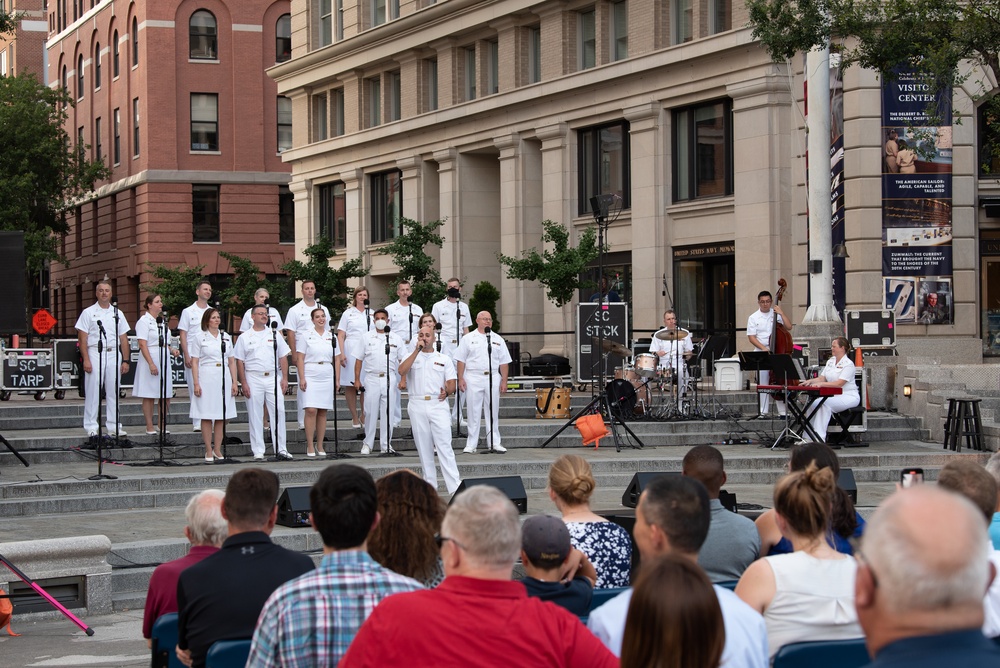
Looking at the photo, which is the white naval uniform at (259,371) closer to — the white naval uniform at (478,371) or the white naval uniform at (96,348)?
the white naval uniform at (96,348)

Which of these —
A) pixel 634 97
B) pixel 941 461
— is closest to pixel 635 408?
pixel 941 461

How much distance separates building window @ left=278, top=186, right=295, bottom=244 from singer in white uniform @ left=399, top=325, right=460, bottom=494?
43941 mm

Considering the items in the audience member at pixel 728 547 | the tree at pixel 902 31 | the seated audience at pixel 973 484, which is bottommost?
the audience member at pixel 728 547

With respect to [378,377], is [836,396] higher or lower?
lower

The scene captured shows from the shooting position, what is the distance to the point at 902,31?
19.4 meters

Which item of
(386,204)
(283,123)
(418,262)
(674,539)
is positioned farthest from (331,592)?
(283,123)

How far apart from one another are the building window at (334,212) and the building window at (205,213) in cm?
990

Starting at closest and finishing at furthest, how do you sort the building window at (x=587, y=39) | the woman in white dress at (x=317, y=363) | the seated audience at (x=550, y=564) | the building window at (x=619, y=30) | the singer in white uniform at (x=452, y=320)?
the seated audience at (x=550, y=564)
the woman in white dress at (x=317, y=363)
the singer in white uniform at (x=452, y=320)
the building window at (x=619, y=30)
the building window at (x=587, y=39)

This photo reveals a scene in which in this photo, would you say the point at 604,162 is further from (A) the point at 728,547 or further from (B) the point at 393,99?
(A) the point at 728,547

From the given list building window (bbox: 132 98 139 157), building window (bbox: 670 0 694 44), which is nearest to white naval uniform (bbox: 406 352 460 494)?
building window (bbox: 670 0 694 44)

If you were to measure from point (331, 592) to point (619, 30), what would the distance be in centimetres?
3240

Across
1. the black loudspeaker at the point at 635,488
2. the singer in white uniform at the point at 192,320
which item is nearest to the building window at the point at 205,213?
the singer in white uniform at the point at 192,320

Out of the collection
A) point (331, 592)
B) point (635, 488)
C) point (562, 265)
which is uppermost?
point (562, 265)

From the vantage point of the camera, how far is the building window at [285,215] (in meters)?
58.1
